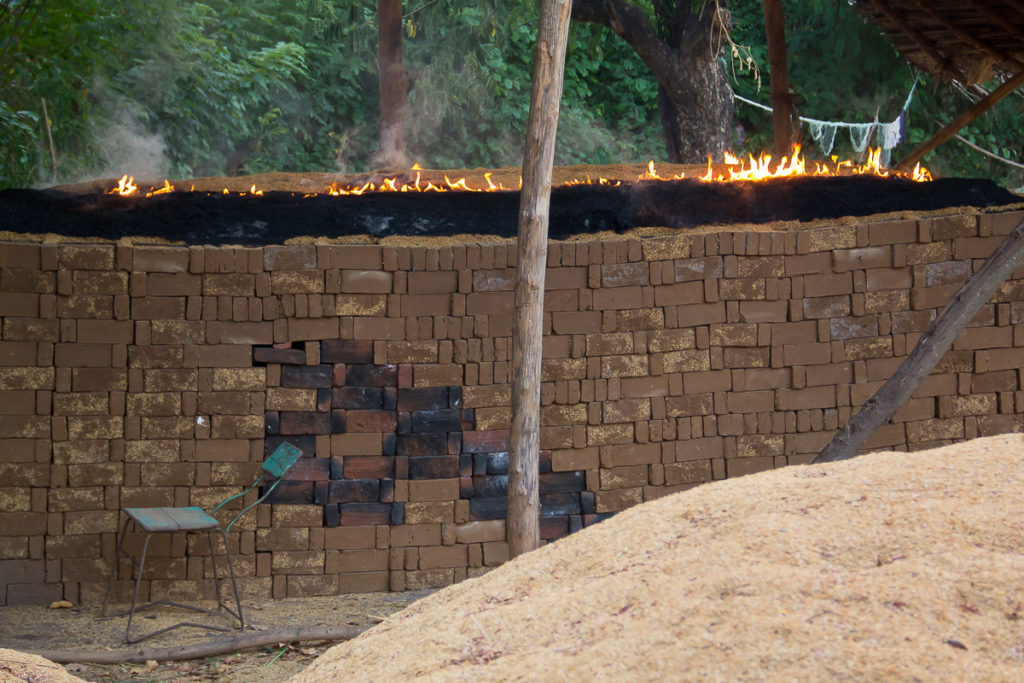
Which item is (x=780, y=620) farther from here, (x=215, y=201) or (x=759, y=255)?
(x=215, y=201)

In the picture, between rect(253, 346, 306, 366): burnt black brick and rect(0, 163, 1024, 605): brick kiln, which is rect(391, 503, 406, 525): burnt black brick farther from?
rect(253, 346, 306, 366): burnt black brick

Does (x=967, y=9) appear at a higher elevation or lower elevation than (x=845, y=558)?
higher

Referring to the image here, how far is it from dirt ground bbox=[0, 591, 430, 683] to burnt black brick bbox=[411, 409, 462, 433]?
914mm

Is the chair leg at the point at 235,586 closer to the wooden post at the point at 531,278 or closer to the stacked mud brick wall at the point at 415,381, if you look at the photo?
the stacked mud brick wall at the point at 415,381

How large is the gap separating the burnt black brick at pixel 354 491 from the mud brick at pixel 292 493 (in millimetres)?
120

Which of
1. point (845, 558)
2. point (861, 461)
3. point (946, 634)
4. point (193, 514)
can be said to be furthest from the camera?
point (193, 514)

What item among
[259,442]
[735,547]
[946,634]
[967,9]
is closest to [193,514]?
[259,442]

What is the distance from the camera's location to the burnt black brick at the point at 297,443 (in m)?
5.63

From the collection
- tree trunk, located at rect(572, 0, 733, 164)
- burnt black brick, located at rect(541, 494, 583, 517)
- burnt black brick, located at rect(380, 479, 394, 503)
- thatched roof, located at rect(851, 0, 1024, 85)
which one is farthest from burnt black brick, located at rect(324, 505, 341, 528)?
tree trunk, located at rect(572, 0, 733, 164)

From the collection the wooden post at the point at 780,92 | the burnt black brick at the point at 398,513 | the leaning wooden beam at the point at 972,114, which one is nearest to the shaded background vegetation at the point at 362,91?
the wooden post at the point at 780,92

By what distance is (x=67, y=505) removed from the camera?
5445mm

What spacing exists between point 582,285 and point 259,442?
6.61 feet

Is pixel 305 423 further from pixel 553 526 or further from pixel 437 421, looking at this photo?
pixel 553 526

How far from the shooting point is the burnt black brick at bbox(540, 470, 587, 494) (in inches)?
229
